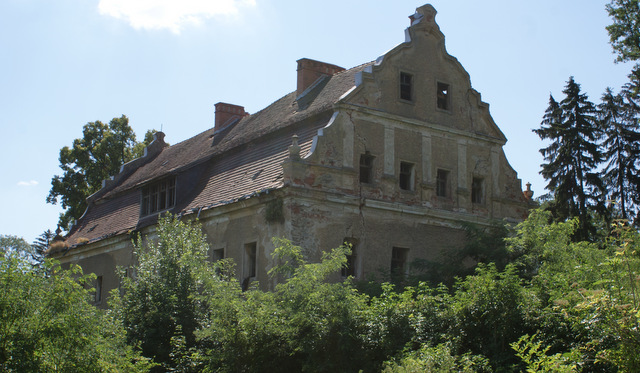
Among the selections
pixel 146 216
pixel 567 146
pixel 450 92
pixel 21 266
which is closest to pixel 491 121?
pixel 450 92

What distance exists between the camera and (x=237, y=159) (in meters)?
27.4

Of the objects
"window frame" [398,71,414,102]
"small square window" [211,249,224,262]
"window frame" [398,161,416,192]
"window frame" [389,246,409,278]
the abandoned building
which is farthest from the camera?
"window frame" [398,71,414,102]

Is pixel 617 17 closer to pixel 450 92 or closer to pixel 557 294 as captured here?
pixel 450 92

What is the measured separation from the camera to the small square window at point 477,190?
2691 centimetres

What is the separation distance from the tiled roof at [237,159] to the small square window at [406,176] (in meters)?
3.11

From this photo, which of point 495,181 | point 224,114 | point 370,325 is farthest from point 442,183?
point 224,114

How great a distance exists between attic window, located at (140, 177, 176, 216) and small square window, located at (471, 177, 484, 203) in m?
10.7

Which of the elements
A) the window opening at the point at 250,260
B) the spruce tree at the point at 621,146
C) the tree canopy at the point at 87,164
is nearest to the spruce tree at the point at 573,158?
the spruce tree at the point at 621,146

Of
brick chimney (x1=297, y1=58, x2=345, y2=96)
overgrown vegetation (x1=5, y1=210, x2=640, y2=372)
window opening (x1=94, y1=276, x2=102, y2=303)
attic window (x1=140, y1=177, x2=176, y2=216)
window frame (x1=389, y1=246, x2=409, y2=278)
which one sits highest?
brick chimney (x1=297, y1=58, x2=345, y2=96)

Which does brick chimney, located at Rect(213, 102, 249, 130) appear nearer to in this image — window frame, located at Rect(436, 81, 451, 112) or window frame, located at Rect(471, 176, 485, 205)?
window frame, located at Rect(436, 81, 451, 112)

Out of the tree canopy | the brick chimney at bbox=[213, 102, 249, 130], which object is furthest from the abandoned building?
the tree canopy

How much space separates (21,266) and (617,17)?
22.3 m

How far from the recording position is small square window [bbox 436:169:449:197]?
25953 millimetres

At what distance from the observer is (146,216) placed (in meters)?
29.5
